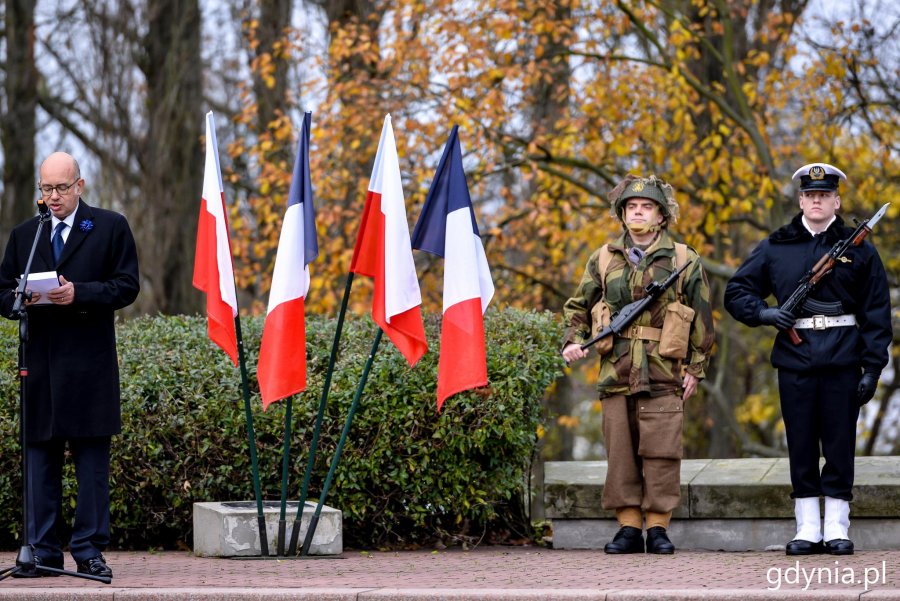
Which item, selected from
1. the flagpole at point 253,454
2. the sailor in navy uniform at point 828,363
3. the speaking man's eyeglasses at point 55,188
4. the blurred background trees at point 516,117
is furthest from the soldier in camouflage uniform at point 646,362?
the blurred background trees at point 516,117

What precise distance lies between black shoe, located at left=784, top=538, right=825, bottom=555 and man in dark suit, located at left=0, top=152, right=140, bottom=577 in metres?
3.61

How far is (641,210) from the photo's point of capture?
7.57 m

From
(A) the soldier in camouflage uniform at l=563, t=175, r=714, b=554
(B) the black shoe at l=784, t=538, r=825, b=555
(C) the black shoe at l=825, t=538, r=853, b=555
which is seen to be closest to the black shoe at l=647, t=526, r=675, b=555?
(A) the soldier in camouflage uniform at l=563, t=175, r=714, b=554

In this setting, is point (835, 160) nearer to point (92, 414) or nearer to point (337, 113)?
point (337, 113)

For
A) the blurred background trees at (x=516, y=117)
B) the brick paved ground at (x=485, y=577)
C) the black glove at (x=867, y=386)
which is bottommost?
the brick paved ground at (x=485, y=577)

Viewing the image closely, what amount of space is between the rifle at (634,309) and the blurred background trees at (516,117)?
22.3ft

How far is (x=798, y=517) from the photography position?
727 cm

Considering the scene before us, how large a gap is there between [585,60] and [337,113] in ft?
10.3

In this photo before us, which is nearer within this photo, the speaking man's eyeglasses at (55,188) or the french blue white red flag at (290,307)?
the speaking man's eyeglasses at (55,188)

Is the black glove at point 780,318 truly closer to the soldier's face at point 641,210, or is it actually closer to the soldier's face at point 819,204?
the soldier's face at point 819,204

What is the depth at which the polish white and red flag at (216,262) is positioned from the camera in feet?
23.9

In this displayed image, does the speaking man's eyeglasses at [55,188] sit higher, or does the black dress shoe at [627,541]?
the speaking man's eyeglasses at [55,188]

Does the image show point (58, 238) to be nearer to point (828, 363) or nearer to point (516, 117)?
point (828, 363)

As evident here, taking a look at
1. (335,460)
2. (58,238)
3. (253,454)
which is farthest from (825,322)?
(58,238)
